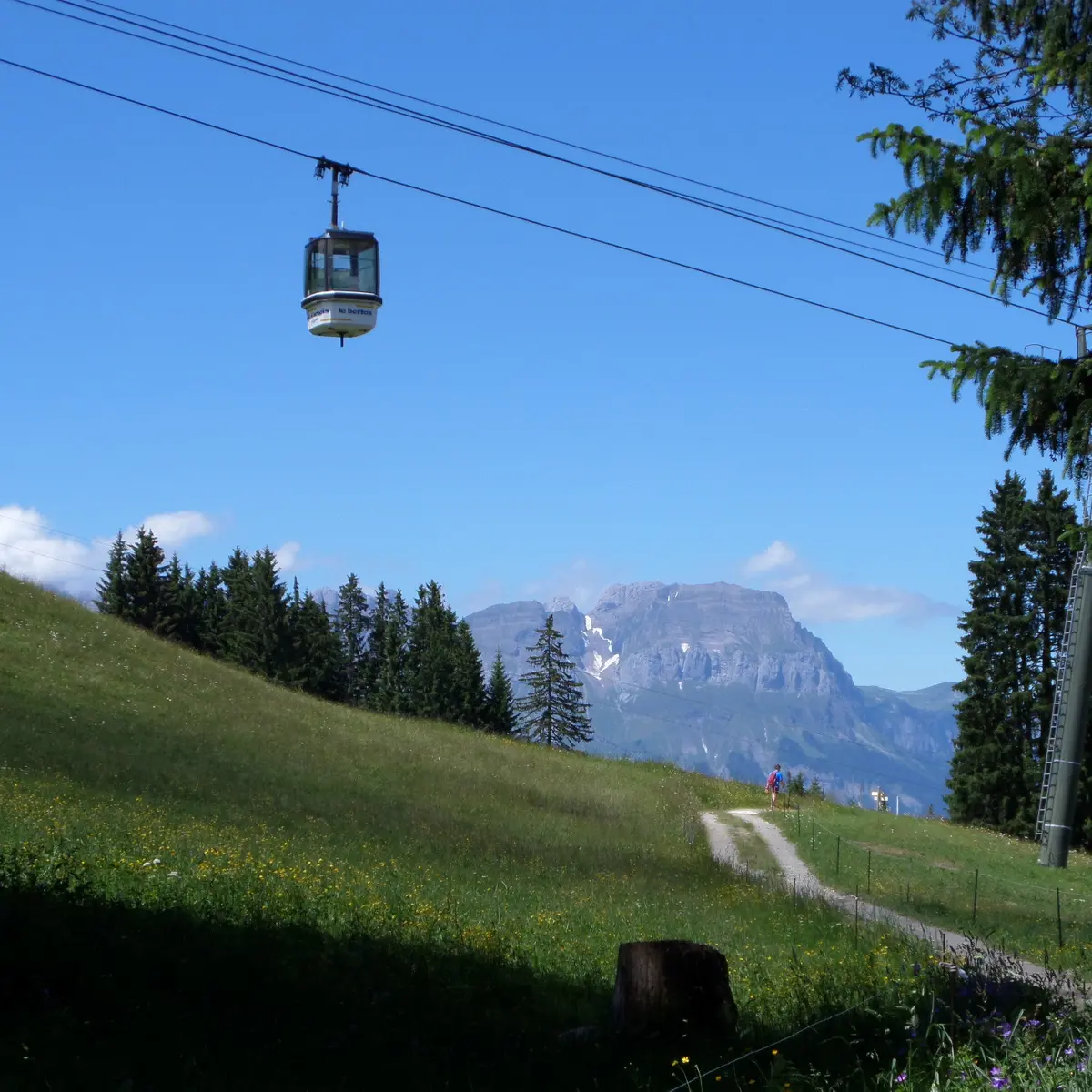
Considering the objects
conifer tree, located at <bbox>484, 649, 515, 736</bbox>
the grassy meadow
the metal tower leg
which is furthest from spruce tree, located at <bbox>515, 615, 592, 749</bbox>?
the metal tower leg

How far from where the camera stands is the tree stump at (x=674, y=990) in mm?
10742

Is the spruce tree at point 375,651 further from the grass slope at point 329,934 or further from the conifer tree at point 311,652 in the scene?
the grass slope at point 329,934

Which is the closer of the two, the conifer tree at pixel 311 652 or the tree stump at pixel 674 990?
the tree stump at pixel 674 990

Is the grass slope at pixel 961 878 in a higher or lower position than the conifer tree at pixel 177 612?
lower

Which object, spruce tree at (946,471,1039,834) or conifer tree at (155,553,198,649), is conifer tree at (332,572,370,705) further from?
spruce tree at (946,471,1039,834)

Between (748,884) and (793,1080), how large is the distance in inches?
698

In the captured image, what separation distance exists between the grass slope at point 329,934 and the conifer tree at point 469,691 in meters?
72.9

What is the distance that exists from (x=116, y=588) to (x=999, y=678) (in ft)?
236

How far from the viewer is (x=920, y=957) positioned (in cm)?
1306

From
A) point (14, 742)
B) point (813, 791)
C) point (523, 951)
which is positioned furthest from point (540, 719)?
point (523, 951)

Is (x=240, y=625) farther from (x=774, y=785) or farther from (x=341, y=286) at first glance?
(x=341, y=286)

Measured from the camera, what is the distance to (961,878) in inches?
1216

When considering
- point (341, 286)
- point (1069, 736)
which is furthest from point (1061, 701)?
point (341, 286)

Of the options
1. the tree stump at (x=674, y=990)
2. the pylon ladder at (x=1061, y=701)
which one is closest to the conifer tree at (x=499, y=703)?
the pylon ladder at (x=1061, y=701)
